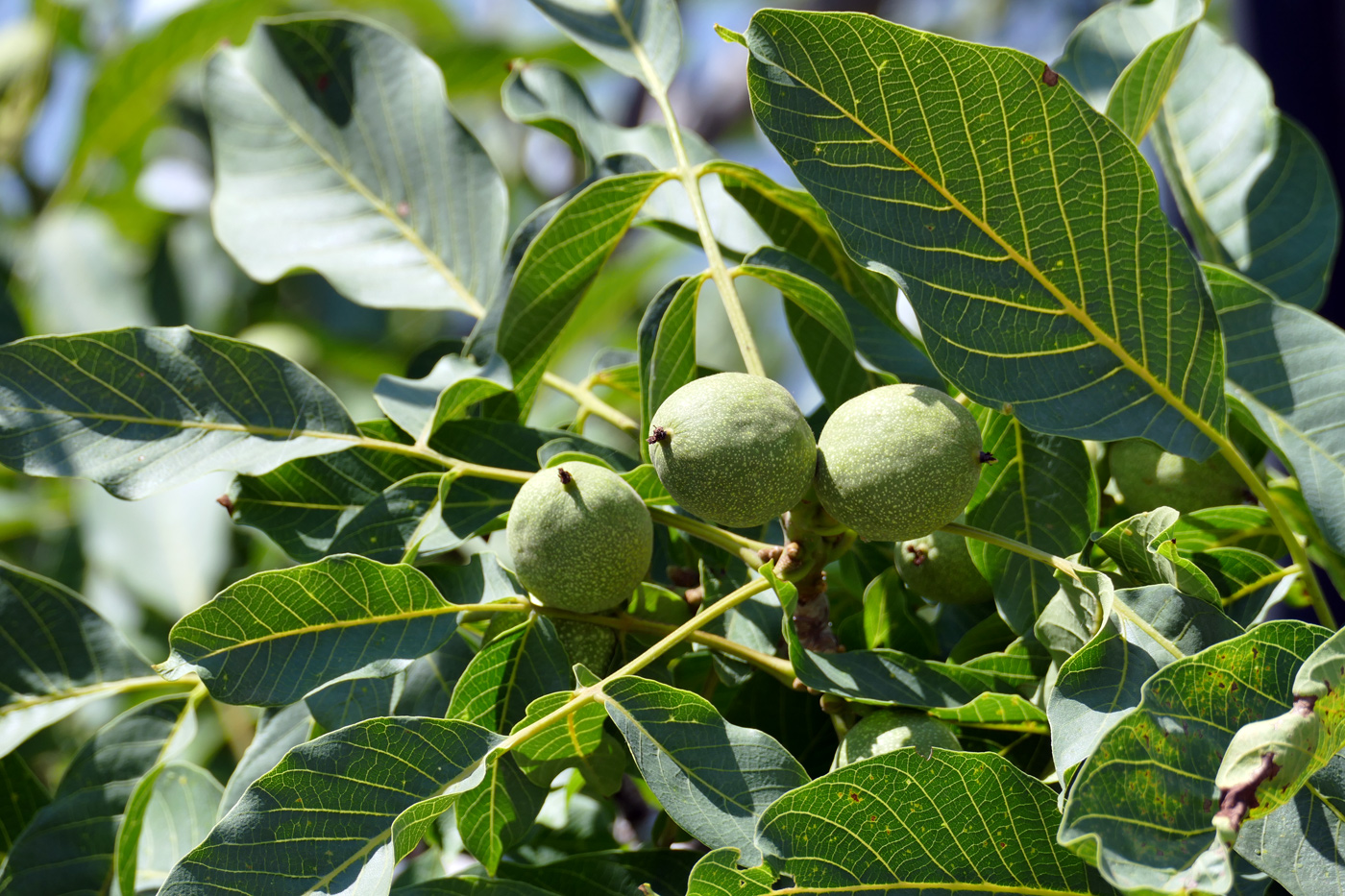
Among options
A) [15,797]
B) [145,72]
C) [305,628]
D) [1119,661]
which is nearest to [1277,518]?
[1119,661]

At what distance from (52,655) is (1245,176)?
1.32m

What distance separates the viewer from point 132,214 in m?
2.41

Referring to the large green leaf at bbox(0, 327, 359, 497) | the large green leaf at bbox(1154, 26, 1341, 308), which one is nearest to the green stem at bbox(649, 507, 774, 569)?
the large green leaf at bbox(0, 327, 359, 497)

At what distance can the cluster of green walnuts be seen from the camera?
652mm

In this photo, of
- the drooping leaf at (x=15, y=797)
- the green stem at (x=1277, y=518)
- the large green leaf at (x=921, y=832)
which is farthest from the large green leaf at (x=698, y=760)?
the drooping leaf at (x=15, y=797)

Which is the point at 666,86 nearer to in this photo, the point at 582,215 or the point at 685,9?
the point at 582,215

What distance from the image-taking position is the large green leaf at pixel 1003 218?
0.64 metres

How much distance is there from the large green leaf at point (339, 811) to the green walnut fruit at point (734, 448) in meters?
0.21

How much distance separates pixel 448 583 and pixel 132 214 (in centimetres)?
204

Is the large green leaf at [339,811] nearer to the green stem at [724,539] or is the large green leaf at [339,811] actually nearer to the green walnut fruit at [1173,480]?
the green stem at [724,539]

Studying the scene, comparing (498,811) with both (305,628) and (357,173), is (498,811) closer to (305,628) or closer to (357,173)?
(305,628)

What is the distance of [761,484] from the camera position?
0.65m

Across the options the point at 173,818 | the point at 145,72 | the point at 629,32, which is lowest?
the point at 173,818

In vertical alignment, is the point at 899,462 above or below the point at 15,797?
above
